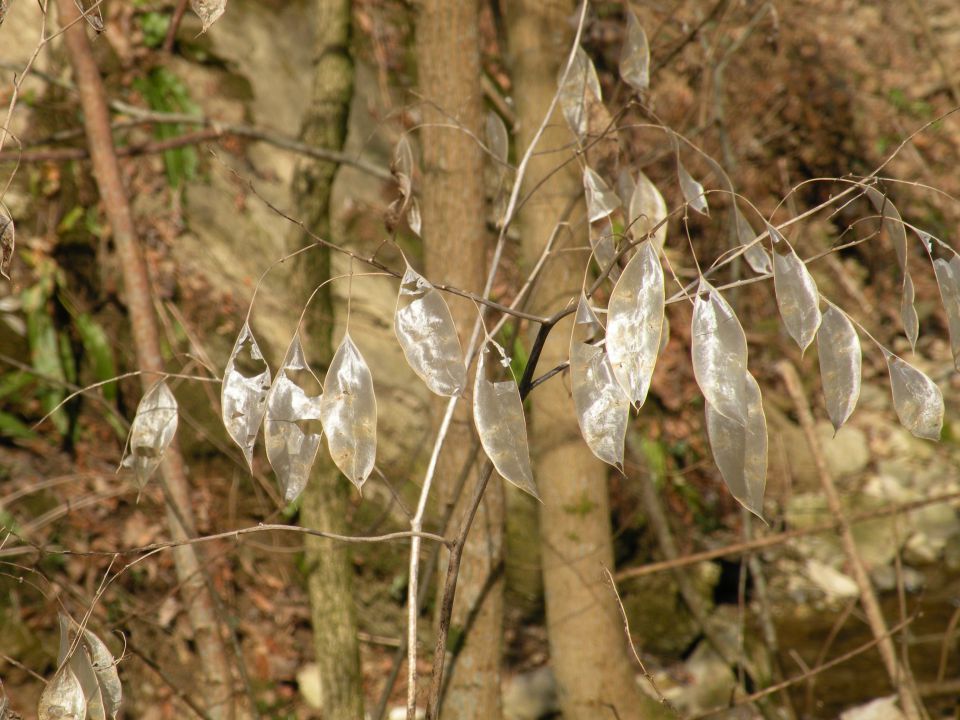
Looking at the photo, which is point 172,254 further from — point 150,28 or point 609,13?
point 609,13

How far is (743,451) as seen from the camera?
806 mm

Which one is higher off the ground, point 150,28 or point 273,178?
point 150,28

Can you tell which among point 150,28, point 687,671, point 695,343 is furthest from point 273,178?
point 695,343

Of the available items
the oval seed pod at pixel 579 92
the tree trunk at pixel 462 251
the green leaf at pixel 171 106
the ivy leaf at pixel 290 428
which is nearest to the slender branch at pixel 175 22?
the green leaf at pixel 171 106

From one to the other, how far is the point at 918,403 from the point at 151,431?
0.96m

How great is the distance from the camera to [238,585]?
3.07 metres

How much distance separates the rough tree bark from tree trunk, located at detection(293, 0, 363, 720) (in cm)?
40

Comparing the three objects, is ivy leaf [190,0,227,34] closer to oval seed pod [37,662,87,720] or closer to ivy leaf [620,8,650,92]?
ivy leaf [620,8,650,92]

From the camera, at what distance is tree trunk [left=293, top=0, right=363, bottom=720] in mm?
2176

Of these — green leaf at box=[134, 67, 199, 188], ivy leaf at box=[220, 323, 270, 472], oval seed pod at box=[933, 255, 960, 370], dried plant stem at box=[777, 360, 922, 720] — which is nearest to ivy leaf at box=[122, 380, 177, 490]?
ivy leaf at box=[220, 323, 270, 472]

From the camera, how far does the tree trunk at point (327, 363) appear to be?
2176mm

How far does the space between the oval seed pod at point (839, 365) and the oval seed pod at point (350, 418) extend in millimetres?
487

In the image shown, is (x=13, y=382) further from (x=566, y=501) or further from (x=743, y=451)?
(x=743, y=451)

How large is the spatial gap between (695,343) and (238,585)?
2.71 m
